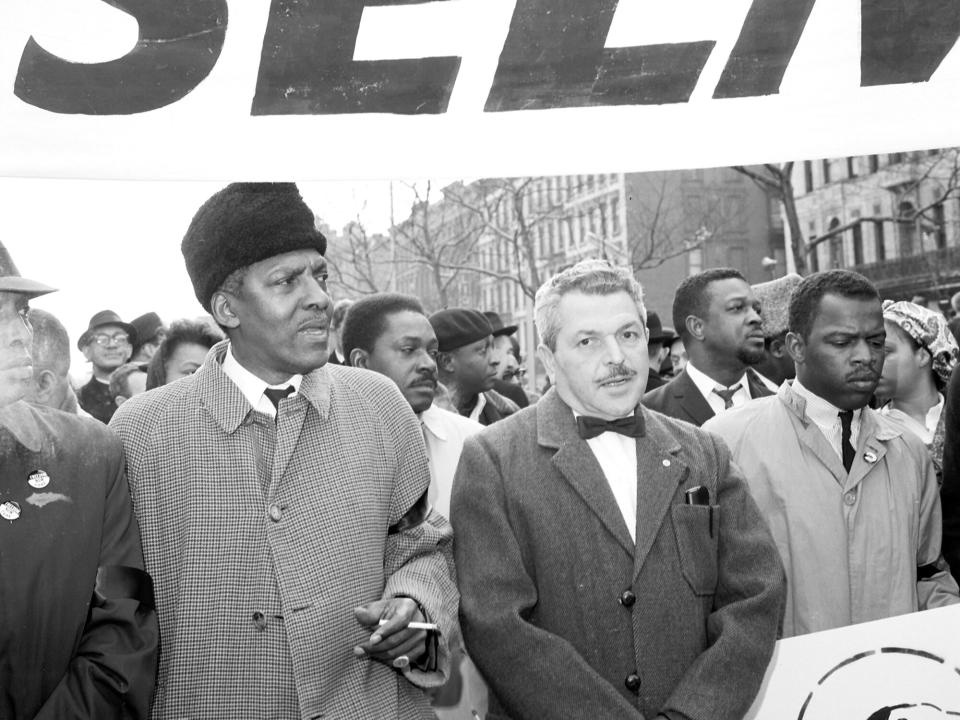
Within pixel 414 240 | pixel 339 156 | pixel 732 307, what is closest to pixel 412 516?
pixel 339 156

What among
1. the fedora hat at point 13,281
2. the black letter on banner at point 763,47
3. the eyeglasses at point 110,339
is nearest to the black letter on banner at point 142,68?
the fedora hat at point 13,281

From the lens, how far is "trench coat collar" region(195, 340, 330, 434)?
2717 millimetres

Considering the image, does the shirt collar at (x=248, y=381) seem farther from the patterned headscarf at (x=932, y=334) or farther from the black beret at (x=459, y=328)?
the black beret at (x=459, y=328)

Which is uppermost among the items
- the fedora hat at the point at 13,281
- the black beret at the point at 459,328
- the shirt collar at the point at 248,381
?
the black beret at the point at 459,328

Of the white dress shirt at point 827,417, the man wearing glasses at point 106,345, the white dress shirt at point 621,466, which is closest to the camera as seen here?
the white dress shirt at point 621,466

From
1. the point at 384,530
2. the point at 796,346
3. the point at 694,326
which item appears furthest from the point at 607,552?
the point at 694,326

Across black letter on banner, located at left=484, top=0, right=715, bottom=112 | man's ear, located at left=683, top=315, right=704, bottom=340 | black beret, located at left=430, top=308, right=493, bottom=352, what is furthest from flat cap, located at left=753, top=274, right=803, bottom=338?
black letter on banner, located at left=484, top=0, right=715, bottom=112

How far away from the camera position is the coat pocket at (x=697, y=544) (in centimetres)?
293

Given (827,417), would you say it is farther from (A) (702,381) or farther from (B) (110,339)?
(B) (110,339)

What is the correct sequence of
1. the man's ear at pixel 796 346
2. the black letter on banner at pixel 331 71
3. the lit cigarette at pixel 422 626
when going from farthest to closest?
the man's ear at pixel 796 346, the lit cigarette at pixel 422 626, the black letter on banner at pixel 331 71

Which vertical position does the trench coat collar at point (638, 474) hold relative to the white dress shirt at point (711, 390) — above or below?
below

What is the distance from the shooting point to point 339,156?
8.25ft

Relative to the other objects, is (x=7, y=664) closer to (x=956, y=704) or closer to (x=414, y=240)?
(x=956, y=704)

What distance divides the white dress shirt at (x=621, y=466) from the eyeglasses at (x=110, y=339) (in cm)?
571
